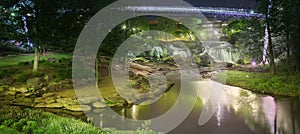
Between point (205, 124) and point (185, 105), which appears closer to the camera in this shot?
point (205, 124)

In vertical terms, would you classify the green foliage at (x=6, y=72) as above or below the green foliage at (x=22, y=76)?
above

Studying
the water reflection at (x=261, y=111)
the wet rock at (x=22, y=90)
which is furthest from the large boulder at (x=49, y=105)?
the water reflection at (x=261, y=111)

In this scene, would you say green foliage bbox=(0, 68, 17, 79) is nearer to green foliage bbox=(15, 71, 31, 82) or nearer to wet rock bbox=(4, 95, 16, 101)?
green foliage bbox=(15, 71, 31, 82)

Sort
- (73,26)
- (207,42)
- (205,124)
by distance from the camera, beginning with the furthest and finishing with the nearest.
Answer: (207,42) → (73,26) → (205,124)

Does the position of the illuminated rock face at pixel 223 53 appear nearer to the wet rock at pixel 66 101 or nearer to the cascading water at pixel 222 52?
the cascading water at pixel 222 52

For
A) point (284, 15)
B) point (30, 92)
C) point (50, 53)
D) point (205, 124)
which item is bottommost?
point (205, 124)

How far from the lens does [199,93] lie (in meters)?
11.4

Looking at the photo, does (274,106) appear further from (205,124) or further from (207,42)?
(207,42)

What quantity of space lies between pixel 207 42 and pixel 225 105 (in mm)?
17450

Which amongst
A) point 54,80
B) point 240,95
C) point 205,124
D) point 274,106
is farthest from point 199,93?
point 54,80

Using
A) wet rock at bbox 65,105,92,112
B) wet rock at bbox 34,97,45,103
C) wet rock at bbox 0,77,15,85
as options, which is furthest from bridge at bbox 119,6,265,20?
wet rock at bbox 65,105,92,112

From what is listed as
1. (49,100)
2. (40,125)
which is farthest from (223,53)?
(40,125)

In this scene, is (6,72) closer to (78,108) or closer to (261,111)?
(78,108)

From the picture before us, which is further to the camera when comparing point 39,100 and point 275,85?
point 275,85
